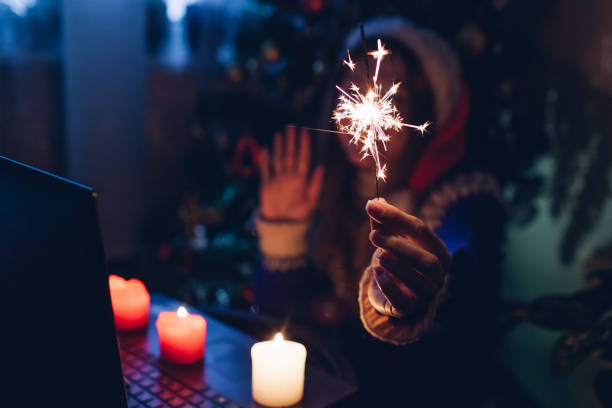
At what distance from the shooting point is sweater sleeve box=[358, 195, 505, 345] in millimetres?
657

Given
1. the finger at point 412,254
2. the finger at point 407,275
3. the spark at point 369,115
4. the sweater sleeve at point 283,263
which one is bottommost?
the sweater sleeve at point 283,263

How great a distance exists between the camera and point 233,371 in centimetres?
73

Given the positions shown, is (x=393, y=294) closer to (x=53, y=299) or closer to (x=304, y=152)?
(x=53, y=299)

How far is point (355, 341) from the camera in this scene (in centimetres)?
113

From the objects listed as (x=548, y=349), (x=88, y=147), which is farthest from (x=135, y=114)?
(x=548, y=349)

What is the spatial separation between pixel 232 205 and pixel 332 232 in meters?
0.64

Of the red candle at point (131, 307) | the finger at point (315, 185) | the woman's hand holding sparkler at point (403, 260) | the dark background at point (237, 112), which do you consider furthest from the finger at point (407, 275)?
the dark background at point (237, 112)

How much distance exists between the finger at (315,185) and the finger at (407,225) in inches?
29.3

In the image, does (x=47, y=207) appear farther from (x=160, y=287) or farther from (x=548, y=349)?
(x=548, y=349)

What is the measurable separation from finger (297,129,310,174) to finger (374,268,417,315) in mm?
729

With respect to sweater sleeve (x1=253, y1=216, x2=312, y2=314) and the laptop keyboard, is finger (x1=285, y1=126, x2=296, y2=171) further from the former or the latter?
the laptop keyboard

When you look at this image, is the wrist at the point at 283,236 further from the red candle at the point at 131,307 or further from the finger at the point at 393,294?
the finger at the point at 393,294

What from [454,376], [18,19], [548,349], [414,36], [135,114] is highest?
[18,19]

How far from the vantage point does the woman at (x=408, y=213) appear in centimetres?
78
